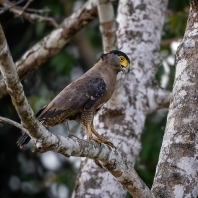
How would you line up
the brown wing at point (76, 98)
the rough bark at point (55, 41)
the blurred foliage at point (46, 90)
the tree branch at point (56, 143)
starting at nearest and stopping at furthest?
the tree branch at point (56, 143), the brown wing at point (76, 98), the rough bark at point (55, 41), the blurred foliage at point (46, 90)

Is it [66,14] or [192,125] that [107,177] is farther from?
[66,14]

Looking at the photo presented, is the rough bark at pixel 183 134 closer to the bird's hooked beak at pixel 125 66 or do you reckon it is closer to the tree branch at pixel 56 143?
the tree branch at pixel 56 143

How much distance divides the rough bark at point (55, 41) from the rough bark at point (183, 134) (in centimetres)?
190

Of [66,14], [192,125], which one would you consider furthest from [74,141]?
[66,14]

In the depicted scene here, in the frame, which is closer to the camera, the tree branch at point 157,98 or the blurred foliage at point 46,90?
the tree branch at point 157,98

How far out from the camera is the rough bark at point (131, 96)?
5.17 metres

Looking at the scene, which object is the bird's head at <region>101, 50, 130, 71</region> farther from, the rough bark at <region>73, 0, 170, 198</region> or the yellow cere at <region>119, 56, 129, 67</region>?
the rough bark at <region>73, 0, 170, 198</region>

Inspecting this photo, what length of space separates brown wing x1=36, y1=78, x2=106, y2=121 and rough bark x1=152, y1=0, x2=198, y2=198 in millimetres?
734

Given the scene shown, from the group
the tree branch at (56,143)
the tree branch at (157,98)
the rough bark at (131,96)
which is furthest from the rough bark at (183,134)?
the tree branch at (157,98)

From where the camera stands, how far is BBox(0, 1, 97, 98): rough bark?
6.01m

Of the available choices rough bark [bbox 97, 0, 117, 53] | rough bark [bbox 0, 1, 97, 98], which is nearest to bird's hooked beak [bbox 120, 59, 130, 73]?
rough bark [bbox 97, 0, 117, 53]

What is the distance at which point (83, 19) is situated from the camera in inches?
237

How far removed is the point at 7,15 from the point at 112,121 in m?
4.67

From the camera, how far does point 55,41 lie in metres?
6.16
